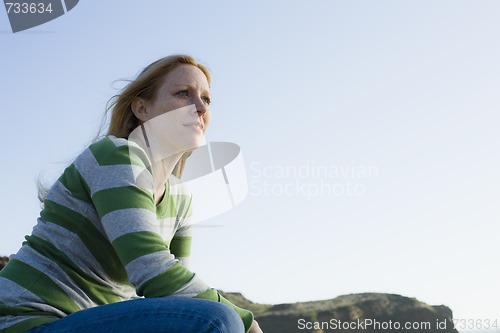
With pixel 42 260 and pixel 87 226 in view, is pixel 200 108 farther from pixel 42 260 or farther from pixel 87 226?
pixel 42 260

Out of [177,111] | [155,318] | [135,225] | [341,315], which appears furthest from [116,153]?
[341,315]

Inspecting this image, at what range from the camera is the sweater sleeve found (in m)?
1.89

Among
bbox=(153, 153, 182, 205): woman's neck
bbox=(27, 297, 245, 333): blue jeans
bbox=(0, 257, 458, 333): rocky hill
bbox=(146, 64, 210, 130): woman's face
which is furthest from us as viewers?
bbox=(0, 257, 458, 333): rocky hill

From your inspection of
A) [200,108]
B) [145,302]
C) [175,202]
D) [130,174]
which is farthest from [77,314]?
[200,108]

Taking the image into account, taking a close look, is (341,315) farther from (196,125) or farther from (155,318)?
(155,318)

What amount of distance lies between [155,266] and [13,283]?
485 millimetres

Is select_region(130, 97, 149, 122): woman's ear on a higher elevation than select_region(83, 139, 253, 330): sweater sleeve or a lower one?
higher

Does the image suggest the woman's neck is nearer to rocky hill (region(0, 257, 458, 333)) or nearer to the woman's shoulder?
the woman's shoulder

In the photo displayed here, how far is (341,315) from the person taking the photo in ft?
49.7

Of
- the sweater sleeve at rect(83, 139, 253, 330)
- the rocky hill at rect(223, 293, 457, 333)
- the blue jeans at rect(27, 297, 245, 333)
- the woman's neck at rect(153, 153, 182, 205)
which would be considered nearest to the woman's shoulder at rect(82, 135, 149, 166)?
the sweater sleeve at rect(83, 139, 253, 330)

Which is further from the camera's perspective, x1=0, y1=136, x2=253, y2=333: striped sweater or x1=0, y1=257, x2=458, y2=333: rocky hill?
x1=0, y1=257, x2=458, y2=333: rocky hill

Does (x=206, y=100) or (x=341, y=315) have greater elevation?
(x=206, y=100)

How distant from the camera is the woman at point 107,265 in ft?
5.90

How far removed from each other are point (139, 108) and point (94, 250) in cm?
70
